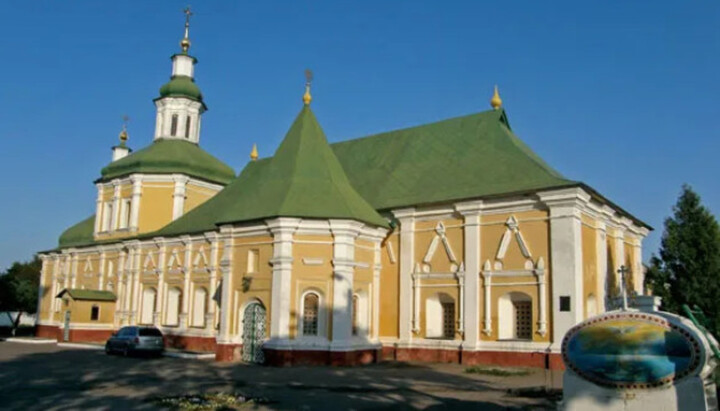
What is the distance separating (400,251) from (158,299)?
45.4ft

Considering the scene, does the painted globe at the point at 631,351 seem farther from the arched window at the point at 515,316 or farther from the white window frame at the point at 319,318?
the white window frame at the point at 319,318

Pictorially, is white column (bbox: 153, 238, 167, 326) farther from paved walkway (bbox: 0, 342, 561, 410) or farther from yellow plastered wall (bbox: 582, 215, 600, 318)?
yellow plastered wall (bbox: 582, 215, 600, 318)

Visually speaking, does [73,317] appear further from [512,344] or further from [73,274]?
[512,344]

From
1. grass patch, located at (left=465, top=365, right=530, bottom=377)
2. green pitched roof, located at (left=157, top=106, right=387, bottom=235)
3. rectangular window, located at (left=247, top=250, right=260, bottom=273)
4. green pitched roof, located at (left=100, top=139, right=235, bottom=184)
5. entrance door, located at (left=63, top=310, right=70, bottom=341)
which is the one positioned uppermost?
green pitched roof, located at (left=100, top=139, right=235, bottom=184)

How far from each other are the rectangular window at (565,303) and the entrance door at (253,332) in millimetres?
9578

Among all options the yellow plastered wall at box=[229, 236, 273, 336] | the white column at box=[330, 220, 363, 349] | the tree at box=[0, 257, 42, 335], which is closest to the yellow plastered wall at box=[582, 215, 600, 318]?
the white column at box=[330, 220, 363, 349]

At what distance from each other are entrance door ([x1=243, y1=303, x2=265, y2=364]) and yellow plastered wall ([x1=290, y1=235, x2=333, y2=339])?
56.2 inches

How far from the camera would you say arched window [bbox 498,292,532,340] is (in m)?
20.4

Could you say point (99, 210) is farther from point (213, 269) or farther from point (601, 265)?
point (601, 265)

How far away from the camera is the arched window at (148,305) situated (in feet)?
105

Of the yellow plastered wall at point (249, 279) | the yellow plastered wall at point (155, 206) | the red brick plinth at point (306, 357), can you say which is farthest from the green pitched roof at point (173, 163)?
the red brick plinth at point (306, 357)

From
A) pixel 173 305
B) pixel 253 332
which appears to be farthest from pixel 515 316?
pixel 173 305

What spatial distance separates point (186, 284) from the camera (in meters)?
29.6

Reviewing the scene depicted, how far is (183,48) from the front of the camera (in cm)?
4059
